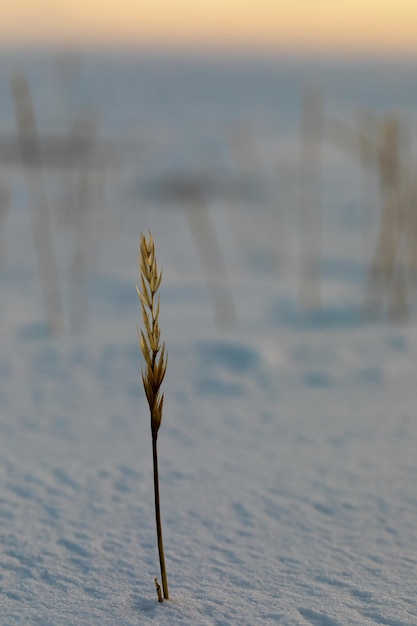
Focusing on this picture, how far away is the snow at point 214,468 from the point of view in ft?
2.99

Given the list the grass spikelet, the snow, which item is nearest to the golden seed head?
the grass spikelet

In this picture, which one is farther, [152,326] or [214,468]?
[214,468]

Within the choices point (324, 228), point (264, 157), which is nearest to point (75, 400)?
point (324, 228)

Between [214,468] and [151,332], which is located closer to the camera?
[151,332]

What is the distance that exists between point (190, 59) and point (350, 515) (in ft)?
29.2

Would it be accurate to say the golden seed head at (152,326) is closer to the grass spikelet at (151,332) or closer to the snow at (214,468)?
the grass spikelet at (151,332)

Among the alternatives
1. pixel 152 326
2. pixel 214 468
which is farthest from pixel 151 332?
pixel 214 468

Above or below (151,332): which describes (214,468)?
below

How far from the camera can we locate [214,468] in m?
1.33

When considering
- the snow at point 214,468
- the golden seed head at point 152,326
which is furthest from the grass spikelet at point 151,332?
the snow at point 214,468

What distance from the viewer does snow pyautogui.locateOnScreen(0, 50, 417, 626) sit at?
911 millimetres

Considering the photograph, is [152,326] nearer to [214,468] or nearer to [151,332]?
[151,332]

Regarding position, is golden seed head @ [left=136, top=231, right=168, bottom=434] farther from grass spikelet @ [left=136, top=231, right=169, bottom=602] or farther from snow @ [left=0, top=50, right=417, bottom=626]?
snow @ [left=0, top=50, right=417, bottom=626]

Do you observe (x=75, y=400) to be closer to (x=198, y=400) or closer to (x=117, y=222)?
(x=198, y=400)
